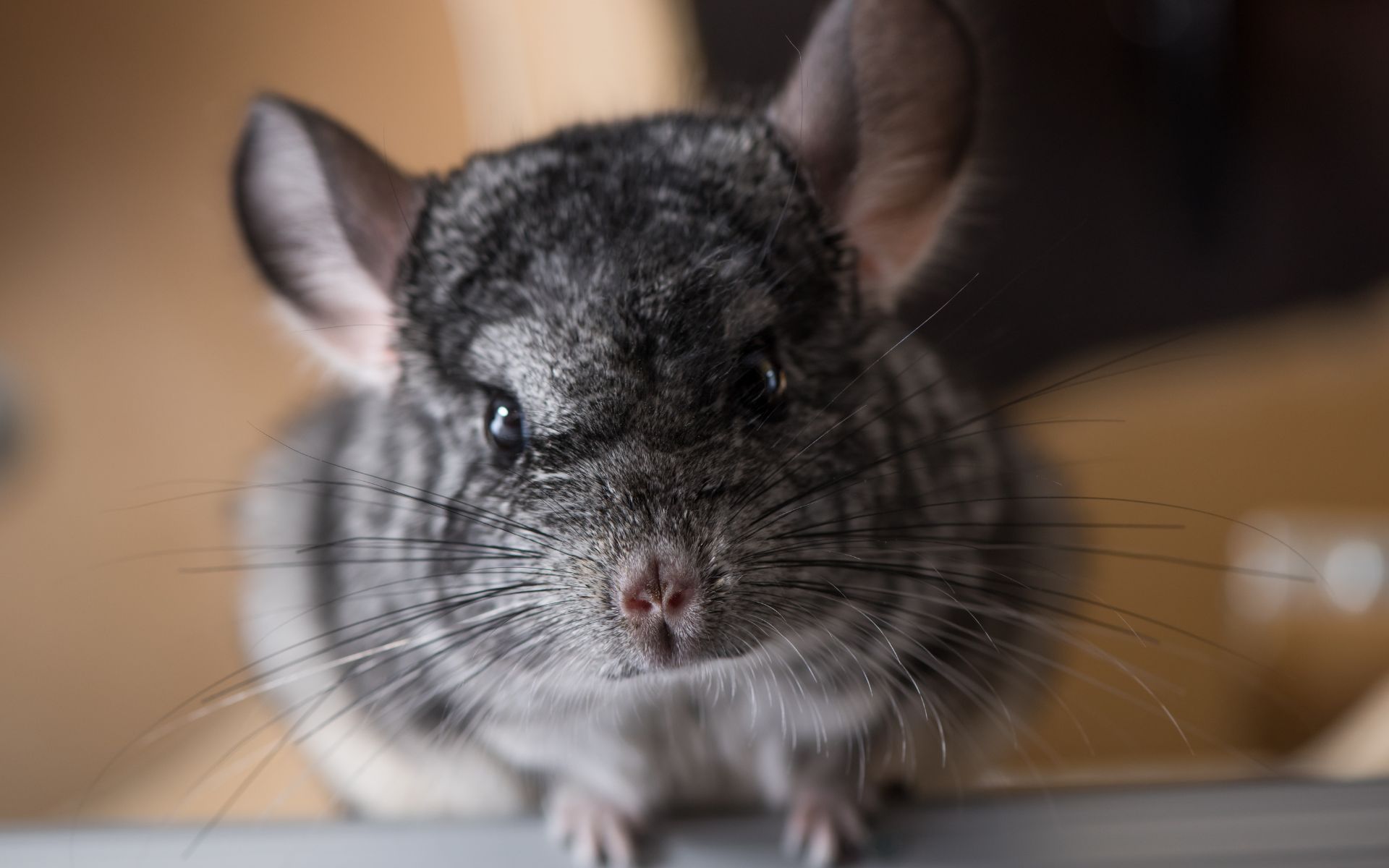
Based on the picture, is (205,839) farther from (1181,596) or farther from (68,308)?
(1181,596)

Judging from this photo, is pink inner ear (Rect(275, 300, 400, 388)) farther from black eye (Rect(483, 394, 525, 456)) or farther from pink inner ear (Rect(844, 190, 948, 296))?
Result: pink inner ear (Rect(844, 190, 948, 296))

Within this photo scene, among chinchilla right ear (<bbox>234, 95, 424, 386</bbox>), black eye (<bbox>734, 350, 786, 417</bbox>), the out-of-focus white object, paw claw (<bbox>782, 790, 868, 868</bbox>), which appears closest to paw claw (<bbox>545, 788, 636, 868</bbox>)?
paw claw (<bbox>782, 790, 868, 868</bbox>)

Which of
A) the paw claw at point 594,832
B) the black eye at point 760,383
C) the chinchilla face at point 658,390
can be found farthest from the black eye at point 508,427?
the paw claw at point 594,832

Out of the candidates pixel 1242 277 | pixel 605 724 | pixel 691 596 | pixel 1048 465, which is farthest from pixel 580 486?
pixel 1242 277

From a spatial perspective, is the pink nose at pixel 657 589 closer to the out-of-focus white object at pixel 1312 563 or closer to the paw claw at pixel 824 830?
the paw claw at pixel 824 830

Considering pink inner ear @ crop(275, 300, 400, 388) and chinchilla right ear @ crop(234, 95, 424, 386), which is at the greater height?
chinchilla right ear @ crop(234, 95, 424, 386)

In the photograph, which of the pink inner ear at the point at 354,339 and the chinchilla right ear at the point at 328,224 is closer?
the chinchilla right ear at the point at 328,224
